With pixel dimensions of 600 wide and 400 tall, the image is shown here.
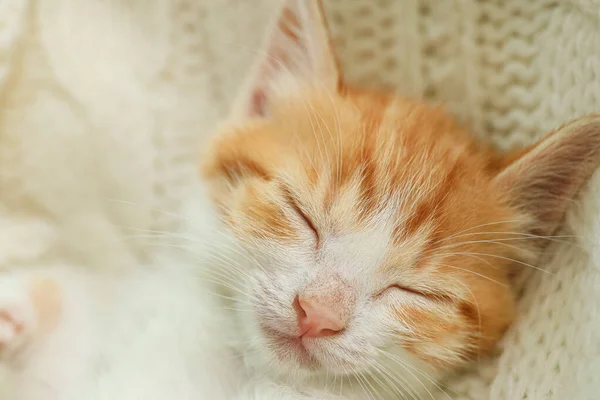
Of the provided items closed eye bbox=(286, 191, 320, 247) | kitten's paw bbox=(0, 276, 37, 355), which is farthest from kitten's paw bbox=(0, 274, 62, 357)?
closed eye bbox=(286, 191, 320, 247)

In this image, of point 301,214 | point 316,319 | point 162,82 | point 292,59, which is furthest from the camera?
point 162,82

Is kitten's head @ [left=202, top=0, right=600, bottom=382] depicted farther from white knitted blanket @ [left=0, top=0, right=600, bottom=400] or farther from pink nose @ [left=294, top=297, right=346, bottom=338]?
white knitted blanket @ [left=0, top=0, right=600, bottom=400]

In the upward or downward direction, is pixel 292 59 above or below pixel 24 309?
above

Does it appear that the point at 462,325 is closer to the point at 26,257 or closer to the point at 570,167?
the point at 570,167

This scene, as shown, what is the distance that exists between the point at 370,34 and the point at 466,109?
0.25 meters

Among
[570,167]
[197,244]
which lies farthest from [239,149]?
[570,167]

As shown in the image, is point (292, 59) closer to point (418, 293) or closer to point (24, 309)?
point (418, 293)

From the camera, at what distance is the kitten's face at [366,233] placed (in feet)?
2.55

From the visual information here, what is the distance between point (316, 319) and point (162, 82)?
695mm

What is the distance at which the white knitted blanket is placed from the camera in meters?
1.03

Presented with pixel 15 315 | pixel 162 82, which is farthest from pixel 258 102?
pixel 15 315

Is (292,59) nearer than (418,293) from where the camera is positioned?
No

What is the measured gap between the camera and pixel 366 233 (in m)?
0.81

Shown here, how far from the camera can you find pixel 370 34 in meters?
1.16
